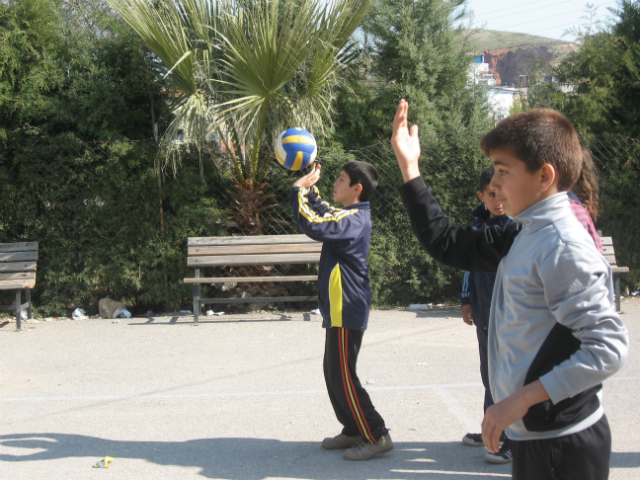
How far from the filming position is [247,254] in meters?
7.81

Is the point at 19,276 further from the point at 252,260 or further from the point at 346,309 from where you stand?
the point at 346,309

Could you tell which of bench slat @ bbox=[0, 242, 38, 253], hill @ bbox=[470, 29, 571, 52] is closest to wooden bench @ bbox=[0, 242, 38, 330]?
bench slat @ bbox=[0, 242, 38, 253]

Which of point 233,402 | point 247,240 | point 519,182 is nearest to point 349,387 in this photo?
point 233,402

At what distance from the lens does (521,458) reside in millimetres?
1867

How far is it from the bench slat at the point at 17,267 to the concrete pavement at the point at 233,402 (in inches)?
33.3

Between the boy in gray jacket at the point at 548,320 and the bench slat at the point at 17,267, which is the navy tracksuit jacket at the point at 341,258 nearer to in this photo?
the boy in gray jacket at the point at 548,320

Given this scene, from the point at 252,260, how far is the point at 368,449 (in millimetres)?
4336

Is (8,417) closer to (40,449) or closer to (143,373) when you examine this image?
(40,449)

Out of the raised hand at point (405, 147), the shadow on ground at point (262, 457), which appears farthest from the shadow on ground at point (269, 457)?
the raised hand at point (405, 147)

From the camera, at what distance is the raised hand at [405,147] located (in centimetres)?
220

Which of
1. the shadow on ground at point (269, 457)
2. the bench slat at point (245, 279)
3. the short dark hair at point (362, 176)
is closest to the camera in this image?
the shadow on ground at point (269, 457)

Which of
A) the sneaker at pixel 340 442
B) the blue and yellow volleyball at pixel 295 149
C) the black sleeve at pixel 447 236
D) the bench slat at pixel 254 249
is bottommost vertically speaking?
the sneaker at pixel 340 442

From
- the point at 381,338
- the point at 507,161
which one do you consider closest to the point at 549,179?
the point at 507,161

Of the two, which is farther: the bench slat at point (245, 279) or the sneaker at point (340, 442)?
the bench slat at point (245, 279)
